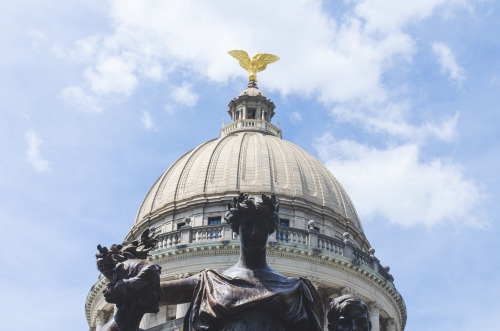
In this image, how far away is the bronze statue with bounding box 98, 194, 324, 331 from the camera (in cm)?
474

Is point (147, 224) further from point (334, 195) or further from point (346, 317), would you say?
point (346, 317)

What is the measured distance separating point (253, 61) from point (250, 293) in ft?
206

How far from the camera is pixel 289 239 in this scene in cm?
4406

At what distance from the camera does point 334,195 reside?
54000 millimetres

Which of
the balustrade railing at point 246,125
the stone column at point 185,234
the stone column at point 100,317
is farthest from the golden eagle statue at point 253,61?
the stone column at point 100,317

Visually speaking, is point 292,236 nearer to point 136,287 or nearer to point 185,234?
point 185,234

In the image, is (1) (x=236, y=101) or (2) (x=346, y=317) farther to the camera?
(1) (x=236, y=101)

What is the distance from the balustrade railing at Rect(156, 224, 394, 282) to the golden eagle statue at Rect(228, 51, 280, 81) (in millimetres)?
24004

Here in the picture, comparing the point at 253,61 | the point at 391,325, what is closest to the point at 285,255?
the point at 391,325

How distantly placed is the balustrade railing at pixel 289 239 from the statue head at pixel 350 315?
38.5 m

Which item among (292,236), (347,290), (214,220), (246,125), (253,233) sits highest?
(246,125)

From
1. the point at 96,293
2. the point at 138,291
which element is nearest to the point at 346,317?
the point at 138,291

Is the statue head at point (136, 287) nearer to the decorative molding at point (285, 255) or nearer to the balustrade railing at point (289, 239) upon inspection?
the decorative molding at point (285, 255)

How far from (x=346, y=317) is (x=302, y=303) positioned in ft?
1.17
